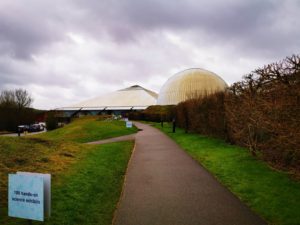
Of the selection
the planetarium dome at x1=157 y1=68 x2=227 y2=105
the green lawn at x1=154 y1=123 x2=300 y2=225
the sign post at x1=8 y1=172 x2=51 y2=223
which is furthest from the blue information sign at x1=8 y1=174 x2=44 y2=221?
the planetarium dome at x1=157 y1=68 x2=227 y2=105

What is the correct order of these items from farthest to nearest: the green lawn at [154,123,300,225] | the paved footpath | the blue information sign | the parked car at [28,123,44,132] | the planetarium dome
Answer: the planetarium dome, the parked car at [28,123,44,132], the green lawn at [154,123,300,225], the paved footpath, the blue information sign

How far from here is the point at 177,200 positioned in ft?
23.9

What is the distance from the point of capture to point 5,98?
6631 centimetres

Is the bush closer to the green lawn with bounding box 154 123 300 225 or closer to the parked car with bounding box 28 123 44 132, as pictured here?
the green lawn with bounding box 154 123 300 225

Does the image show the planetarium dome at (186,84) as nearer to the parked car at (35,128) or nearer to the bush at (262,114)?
the parked car at (35,128)

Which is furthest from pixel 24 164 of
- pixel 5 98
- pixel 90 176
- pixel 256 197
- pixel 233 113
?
pixel 5 98

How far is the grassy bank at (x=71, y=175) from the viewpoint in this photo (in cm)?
646

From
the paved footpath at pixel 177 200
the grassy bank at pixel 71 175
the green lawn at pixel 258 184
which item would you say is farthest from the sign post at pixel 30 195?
the green lawn at pixel 258 184

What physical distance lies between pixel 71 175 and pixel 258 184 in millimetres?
5025

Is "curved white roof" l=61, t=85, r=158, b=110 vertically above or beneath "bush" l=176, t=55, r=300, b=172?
above

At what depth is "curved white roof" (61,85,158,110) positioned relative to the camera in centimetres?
11075

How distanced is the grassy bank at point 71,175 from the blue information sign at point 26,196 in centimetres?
79

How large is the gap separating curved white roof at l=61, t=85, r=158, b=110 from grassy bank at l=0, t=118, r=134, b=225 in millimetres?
91925

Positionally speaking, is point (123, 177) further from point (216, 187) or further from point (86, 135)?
point (86, 135)
